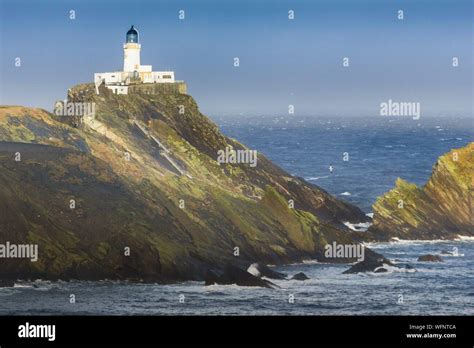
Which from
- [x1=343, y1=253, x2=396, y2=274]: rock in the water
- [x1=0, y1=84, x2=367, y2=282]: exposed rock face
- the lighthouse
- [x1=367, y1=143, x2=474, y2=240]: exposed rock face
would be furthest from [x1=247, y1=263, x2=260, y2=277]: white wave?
the lighthouse

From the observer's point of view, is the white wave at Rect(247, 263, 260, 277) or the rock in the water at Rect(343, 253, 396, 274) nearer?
the white wave at Rect(247, 263, 260, 277)

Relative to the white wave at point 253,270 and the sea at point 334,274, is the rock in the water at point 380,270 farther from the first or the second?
the white wave at point 253,270

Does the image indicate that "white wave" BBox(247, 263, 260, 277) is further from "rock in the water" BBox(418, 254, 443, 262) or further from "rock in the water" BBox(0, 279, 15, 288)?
"rock in the water" BBox(0, 279, 15, 288)

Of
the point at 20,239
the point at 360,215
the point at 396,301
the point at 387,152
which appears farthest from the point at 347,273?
the point at 387,152

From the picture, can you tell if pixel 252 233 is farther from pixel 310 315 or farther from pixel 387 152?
pixel 387 152

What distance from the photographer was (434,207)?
87.4 m

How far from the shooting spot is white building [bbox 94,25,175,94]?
8606 cm

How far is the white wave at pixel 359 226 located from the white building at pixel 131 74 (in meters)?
11.6

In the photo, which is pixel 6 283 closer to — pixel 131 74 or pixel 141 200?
pixel 141 200

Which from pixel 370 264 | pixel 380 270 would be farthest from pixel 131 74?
pixel 380 270

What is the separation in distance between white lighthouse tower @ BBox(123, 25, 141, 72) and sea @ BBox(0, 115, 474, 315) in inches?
203

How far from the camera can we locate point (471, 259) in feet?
273
